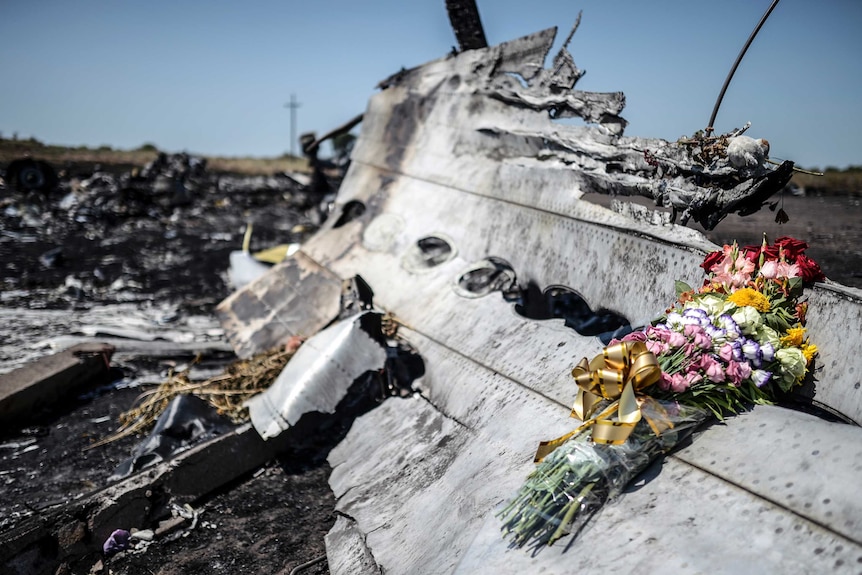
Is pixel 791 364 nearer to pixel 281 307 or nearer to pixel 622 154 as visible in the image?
pixel 622 154

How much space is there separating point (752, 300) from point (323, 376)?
3068mm

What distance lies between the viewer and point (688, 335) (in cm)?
287

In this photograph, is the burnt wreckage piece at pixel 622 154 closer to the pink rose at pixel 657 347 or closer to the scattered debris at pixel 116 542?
the pink rose at pixel 657 347

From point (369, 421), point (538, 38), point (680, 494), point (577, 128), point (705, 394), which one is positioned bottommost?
Answer: point (369, 421)

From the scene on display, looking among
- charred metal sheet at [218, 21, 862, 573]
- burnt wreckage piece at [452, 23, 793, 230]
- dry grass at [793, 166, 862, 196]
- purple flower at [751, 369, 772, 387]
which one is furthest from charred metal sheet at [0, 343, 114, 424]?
dry grass at [793, 166, 862, 196]

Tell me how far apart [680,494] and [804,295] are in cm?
137

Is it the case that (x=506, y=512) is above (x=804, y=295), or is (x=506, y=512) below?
below

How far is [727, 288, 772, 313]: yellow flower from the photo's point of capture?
2.98 meters

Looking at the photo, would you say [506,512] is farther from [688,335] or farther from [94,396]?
[94,396]

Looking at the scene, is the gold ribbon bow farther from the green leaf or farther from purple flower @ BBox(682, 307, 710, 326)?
the green leaf

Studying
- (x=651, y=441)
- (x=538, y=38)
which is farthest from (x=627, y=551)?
(x=538, y=38)

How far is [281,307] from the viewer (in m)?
6.71

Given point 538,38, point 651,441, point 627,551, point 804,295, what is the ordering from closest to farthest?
point 627,551, point 651,441, point 804,295, point 538,38

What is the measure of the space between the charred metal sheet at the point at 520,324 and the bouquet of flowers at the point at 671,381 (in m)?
0.09
